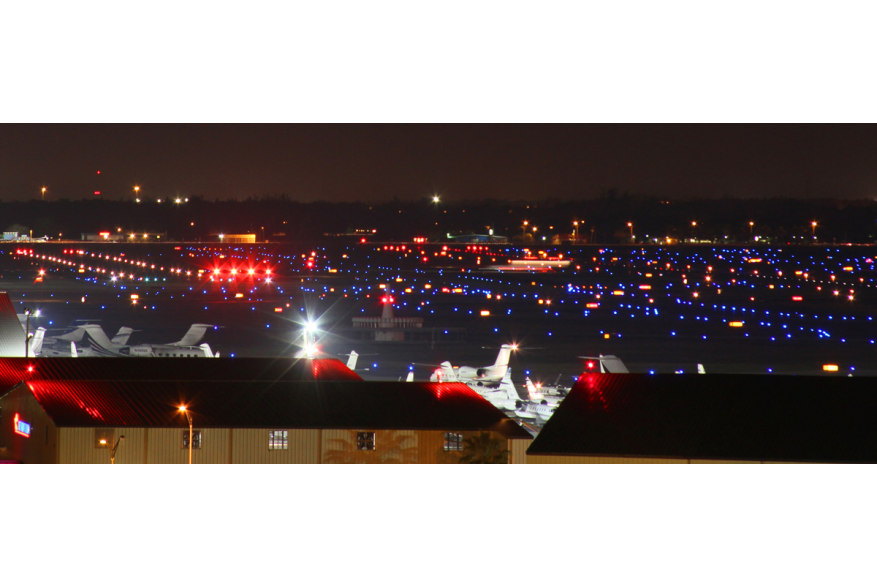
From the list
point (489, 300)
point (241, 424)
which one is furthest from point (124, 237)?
point (241, 424)

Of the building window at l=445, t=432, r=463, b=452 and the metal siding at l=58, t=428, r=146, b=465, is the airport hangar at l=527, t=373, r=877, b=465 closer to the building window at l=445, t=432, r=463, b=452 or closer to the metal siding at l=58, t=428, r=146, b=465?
the building window at l=445, t=432, r=463, b=452

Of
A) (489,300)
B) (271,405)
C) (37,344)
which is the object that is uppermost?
(489,300)

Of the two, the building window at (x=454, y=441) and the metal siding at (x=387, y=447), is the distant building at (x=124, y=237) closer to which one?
the metal siding at (x=387, y=447)

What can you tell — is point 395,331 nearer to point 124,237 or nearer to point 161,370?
point 161,370

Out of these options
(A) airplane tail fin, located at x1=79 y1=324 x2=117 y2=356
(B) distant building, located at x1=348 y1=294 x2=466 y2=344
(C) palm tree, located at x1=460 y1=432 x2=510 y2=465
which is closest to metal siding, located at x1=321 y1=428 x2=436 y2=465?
(C) palm tree, located at x1=460 y1=432 x2=510 y2=465

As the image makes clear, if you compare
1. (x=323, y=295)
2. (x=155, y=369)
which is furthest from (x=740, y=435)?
(x=323, y=295)

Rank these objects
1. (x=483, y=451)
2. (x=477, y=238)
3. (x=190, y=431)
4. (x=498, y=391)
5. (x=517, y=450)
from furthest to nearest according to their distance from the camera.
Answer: (x=477, y=238) < (x=498, y=391) < (x=517, y=450) < (x=190, y=431) < (x=483, y=451)
